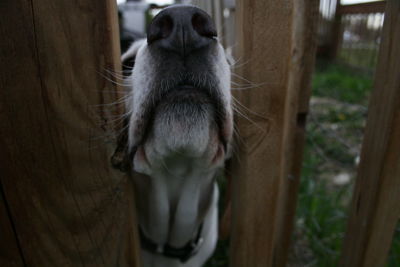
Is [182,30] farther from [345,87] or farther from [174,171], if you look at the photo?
[345,87]

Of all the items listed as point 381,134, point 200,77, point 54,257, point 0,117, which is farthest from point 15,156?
point 381,134

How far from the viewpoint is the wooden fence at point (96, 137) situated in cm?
66

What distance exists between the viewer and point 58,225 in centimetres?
75

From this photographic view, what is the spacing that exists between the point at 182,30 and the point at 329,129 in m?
3.50

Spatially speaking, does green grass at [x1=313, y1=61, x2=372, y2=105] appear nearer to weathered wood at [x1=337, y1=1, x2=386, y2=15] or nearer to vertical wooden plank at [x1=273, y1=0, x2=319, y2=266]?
weathered wood at [x1=337, y1=1, x2=386, y2=15]

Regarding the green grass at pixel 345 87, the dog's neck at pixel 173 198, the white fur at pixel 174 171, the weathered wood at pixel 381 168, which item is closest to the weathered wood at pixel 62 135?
the white fur at pixel 174 171

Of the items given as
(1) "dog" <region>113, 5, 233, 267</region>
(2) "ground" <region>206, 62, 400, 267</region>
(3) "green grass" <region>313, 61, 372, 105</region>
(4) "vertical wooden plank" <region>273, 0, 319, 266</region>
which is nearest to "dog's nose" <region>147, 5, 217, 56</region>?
(1) "dog" <region>113, 5, 233, 267</region>

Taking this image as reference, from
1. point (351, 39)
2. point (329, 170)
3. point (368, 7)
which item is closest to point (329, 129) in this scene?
point (329, 170)

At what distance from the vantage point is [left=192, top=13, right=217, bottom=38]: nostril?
706 millimetres

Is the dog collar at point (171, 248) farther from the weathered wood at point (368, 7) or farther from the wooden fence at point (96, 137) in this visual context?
the weathered wood at point (368, 7)

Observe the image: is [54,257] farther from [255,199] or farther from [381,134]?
[381,134]

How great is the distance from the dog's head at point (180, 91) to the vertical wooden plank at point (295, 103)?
9.3 inches

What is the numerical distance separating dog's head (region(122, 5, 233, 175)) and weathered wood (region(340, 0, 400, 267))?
0.41m

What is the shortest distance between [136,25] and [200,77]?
416 cm
